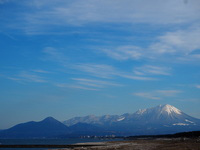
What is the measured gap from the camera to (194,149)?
47594mm

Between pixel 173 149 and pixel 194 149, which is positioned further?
pixel 173 149

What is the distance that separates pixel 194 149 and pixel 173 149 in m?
4.43

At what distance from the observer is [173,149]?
5116 centimetres
